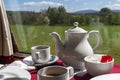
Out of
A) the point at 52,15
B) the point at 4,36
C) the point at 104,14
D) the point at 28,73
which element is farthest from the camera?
the point at 52,15

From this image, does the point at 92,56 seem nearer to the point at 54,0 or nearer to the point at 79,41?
the point at 79,41

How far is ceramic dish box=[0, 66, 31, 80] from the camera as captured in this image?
3.41 feet

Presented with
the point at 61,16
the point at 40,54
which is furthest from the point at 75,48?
the point at 61,16

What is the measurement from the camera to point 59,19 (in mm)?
2730

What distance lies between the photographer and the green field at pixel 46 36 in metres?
2.52

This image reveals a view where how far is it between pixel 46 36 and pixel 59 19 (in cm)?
28

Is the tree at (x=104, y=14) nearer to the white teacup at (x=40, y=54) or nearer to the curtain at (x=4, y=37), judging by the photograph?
the curtain at (x=4, y=37)

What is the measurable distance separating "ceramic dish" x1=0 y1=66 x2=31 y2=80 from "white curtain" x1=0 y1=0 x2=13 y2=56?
153cm

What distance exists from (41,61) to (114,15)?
1.45 meters

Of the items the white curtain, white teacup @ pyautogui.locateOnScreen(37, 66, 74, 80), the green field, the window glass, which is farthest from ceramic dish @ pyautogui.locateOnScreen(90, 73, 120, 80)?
the white curtain

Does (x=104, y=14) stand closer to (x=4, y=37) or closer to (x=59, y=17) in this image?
(x=59, y=17)

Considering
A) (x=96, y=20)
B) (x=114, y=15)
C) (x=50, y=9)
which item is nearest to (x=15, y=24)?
(x=50, y=9)

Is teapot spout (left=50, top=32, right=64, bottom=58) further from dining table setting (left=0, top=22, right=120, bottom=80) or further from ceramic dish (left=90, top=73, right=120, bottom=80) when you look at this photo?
ceramic dish (left=90, top=73, right=120, bottom=80)

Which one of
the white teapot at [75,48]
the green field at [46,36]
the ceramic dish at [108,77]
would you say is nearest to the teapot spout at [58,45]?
the white teapot at [75,48]
